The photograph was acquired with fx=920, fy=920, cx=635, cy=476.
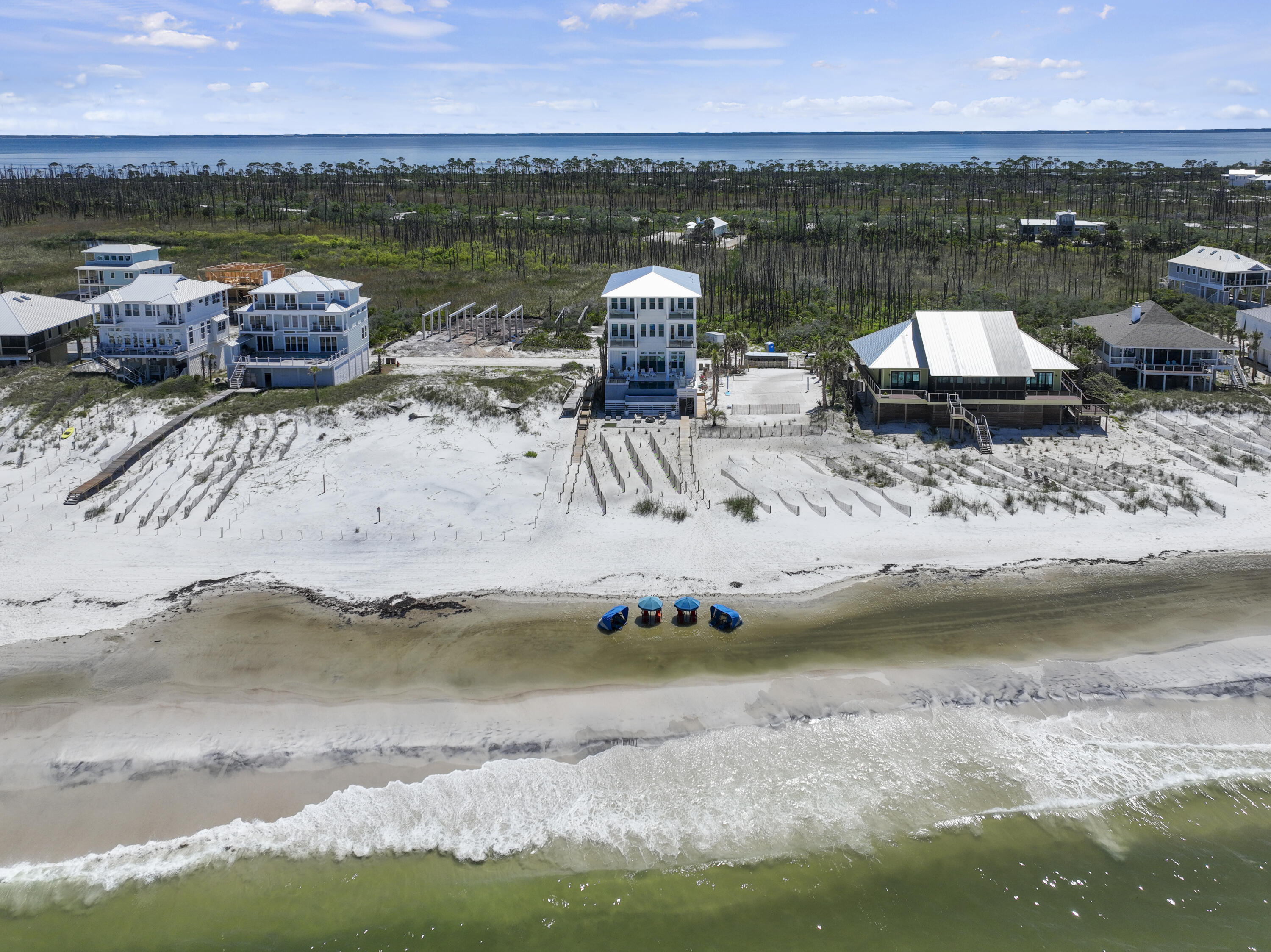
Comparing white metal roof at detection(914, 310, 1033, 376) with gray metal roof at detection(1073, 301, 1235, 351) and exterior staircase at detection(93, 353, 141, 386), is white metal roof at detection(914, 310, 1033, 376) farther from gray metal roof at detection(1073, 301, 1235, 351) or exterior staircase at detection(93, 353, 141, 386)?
exterior staircase at detection(93, 353, 141, 386)

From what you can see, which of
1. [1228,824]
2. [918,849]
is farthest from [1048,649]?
[918,849]

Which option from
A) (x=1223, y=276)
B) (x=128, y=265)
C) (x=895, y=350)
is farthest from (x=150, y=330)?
(x=1223, y=276)

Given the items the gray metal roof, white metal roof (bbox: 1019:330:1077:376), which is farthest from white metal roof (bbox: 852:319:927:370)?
the gray metal roof

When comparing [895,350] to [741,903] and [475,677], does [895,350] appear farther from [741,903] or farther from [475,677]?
[741,903]

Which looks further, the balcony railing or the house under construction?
the house under construction

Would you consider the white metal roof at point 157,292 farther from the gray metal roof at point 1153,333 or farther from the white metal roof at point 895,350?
the gray metal roof at point 1153,333

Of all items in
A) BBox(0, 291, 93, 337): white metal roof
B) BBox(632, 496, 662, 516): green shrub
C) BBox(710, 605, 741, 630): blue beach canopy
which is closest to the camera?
BBox(710, 605, 741, 630): blue beach canopy

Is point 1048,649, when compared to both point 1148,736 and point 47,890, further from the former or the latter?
point 47,890
